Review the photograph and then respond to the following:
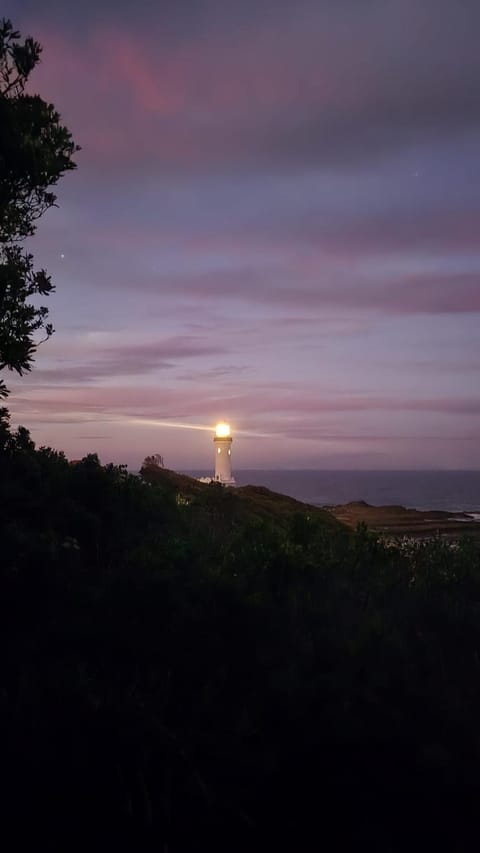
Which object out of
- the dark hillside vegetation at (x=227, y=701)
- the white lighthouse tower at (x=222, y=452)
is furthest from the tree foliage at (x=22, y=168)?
the white lighthouse tower at (x=222, y=452)

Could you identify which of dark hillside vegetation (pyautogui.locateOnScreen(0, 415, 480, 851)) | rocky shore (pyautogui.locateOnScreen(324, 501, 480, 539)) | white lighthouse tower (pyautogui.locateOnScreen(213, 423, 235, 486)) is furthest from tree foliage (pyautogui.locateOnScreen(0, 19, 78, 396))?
white lighthouse tower (pyautogui.locateOnScreen(213, 423, 235, 486))

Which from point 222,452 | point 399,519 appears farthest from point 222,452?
point 399,519

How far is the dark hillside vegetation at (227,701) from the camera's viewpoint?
4.79 meters

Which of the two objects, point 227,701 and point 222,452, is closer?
point 227,701

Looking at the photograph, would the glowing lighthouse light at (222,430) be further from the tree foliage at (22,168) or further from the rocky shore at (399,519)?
the tree foliage at (22,168)

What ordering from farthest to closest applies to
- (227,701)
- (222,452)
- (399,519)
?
(222,452) → (399,519) → (227,701)

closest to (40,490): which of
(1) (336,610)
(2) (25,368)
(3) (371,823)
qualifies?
(2) (25,368)

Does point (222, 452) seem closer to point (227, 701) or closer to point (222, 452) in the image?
point (222, 452)

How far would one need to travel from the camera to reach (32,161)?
9.88 meters

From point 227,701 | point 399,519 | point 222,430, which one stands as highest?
point 222,430

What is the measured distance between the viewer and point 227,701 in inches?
216

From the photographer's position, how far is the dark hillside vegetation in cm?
479

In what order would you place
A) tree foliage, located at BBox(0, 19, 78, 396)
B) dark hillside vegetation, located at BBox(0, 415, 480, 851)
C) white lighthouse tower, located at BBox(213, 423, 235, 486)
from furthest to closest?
white lighthouse tower, located at BBox(213, 423, 235, 486) → tree foliage, located at BBox(0, 19, 78, 396) → dark hillside vegetation, located at BBox(0, 415, 480, 851)

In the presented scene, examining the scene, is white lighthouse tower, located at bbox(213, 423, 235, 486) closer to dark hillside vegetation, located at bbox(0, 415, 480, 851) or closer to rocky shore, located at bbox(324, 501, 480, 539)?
rocky shore, located at bbox(324, 501, 480, 539)
